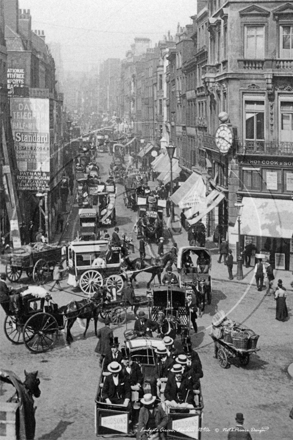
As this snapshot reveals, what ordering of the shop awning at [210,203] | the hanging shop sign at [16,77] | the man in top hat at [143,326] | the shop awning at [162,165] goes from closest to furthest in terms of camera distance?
the man in top hat at [143,326]
the shop awning at [210,203]
the shop awning at [162,165]
the hanging shop sign at [16,77]

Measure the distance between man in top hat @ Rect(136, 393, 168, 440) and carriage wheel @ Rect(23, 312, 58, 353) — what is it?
22.8 ft

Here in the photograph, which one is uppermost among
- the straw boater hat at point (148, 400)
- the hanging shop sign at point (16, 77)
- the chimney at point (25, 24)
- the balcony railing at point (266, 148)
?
the chimney at point (25, 24)

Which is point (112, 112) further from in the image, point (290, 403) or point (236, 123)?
point (290, 403)

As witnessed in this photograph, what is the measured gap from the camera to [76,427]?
51.1ft

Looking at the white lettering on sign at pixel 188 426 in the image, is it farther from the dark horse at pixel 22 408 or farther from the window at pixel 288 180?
the window at pixel 288 180

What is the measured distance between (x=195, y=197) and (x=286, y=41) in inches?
413

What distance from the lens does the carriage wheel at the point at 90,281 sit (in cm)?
2708

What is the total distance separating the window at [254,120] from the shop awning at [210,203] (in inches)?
150

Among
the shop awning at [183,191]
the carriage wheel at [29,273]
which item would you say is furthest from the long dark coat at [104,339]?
the shop awning at [183,191]

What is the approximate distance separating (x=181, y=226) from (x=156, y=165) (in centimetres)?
2172

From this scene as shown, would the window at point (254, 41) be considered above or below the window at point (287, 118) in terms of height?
above

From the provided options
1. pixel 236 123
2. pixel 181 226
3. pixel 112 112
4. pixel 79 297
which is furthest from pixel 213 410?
pixel 112 112

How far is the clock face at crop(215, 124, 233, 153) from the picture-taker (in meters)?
36.4

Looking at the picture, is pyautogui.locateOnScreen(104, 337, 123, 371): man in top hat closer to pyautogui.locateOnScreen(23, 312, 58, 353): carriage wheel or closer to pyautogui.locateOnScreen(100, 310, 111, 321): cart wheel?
pyautogui.locateOnScreen(23, 312, 58, 353): carriage wheel
